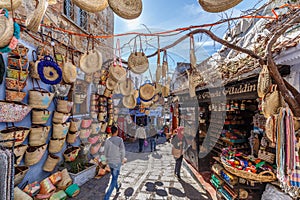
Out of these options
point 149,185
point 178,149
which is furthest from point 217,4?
point 149,185

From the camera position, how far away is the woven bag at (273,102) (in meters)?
1.91

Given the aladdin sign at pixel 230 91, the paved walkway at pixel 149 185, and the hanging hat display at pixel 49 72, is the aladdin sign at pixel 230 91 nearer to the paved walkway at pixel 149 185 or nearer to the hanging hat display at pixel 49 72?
the paved walkway at pixel 149 185

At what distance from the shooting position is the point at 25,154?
3.37 metres

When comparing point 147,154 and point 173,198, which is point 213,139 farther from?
point 147,154

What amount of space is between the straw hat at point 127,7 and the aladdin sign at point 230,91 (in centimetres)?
249

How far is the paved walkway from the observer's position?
395 centimetres

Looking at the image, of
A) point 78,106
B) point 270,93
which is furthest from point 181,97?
point 270,93

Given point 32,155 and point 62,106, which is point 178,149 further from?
point 32,155

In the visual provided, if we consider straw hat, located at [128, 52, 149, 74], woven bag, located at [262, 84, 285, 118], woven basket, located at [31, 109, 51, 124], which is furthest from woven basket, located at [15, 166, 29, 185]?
woven bag, located at [262, 84, 285, 118]

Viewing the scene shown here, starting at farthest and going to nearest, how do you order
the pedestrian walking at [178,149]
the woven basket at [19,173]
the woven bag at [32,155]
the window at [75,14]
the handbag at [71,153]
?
the pedestrian walking at [178,149], the window at [75,14], the handbag at [71,153], the woven bag at [32,155], the woven basket at [19,173]

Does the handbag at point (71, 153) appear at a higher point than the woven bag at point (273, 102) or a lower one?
lower

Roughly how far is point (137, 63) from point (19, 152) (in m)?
2.83

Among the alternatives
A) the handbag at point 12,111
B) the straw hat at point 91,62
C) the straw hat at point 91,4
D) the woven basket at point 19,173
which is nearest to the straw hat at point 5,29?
the straw hat at point 91,4

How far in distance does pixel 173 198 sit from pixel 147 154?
14.0 ft
